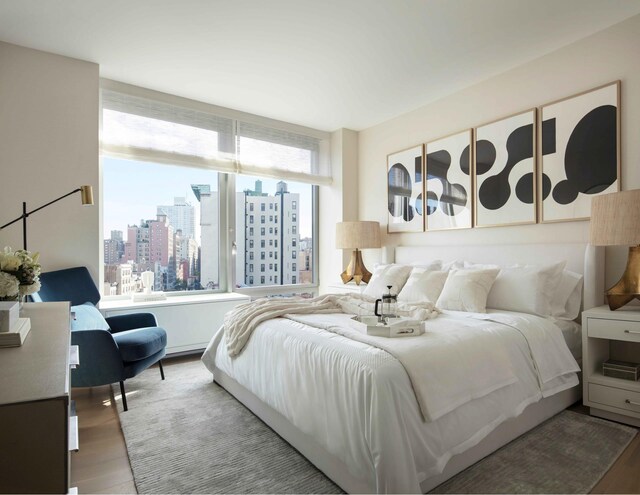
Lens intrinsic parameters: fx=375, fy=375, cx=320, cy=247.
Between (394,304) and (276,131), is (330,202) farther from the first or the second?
(394,304)

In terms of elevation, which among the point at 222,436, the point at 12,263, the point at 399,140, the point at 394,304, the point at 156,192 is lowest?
the point at 222,436

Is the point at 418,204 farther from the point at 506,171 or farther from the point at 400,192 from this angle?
the point at 506,171

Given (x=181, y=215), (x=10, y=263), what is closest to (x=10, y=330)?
(x=10, y=263)

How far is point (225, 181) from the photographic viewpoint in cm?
457

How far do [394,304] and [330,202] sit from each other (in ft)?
9.86

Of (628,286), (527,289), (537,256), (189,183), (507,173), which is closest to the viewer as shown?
(628,286)

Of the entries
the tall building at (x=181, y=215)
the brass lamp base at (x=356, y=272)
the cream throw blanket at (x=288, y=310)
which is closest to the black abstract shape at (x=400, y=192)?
the brass lamp base at (x=356, y=272)

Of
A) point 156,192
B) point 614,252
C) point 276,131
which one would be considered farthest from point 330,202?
point 614,252

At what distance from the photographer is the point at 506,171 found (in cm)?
345

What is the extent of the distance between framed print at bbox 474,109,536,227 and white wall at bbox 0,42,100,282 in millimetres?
3629

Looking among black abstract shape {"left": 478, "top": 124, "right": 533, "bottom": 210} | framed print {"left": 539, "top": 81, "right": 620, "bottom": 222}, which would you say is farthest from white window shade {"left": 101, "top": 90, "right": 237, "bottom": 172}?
framed print {"left": 539, "top": 81, "right": 620, "bottom": 222}

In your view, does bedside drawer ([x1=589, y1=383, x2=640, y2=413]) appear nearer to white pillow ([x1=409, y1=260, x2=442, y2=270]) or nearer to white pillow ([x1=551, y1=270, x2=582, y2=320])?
white pillow ([x1=551, y1=270, x2=582, y2=320])

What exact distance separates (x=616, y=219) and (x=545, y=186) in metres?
0.87

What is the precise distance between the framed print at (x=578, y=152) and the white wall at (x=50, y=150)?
13.0ft
